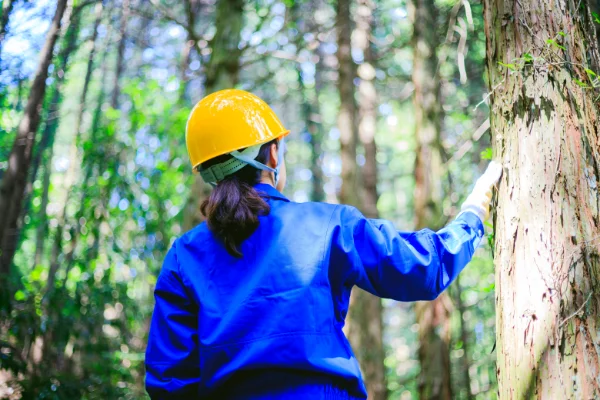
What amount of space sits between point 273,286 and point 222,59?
444cm

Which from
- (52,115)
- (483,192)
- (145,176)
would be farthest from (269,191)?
(52,115)

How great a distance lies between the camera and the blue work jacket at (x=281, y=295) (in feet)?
6.40

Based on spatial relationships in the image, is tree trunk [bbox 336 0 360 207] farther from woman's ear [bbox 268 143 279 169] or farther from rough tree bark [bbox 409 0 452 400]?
woman's ear [bbox 268 143 279 169]

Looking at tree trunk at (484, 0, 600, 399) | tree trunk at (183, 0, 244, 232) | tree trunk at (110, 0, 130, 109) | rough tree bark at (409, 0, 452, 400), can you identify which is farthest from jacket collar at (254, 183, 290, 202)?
tree trunk at (110, 0, 130, 109)

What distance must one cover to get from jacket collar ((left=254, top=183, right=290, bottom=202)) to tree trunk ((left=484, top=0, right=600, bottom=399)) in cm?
91

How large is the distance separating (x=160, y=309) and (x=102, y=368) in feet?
17.0

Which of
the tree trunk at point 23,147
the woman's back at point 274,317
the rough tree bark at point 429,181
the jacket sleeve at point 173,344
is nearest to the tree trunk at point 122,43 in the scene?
the tree trunk at point 23,147

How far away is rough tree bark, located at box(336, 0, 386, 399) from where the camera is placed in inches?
322

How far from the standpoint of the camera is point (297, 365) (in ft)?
6.29

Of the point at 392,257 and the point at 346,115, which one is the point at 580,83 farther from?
the point at 346,115

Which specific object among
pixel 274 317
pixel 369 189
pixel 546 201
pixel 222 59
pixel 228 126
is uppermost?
pixel 222 59

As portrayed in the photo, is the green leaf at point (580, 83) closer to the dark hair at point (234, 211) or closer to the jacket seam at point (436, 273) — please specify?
the jacket seam at point (436, 273)

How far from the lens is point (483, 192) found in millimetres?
2381

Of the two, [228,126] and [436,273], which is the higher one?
[228,126]
